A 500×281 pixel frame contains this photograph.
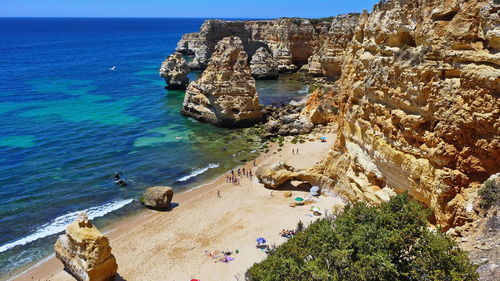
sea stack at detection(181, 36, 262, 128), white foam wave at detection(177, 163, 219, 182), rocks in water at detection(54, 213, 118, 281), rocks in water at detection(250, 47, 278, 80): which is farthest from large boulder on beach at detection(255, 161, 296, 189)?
rocks in water at detection(250, 47, 278, 80)

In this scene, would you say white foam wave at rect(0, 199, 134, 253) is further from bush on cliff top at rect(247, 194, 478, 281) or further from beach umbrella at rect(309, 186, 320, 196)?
bush on cliff top at rect(247, 194, 478, 281)

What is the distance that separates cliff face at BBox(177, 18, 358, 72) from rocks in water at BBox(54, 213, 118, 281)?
6852 centimetres

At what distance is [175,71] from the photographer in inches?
2697

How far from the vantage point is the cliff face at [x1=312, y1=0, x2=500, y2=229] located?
15.4 metres

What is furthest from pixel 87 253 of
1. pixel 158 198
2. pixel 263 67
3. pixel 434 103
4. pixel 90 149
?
pixel 263 67

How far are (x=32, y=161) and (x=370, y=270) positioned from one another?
34.9m

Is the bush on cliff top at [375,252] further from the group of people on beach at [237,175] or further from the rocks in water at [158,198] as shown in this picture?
the group of people on beach at [237,175]

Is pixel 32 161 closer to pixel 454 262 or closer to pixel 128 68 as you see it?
pixel 454 262

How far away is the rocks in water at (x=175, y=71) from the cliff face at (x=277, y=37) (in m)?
22.7

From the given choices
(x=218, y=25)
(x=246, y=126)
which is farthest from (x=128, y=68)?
(x=246, y=126)

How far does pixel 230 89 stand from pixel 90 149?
17.0 m

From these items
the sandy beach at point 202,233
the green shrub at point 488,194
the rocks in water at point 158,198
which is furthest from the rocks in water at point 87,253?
the green shrub at point 488,194

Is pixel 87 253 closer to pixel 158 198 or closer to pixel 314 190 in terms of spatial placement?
pixel 158 198

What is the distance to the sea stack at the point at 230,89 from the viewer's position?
45406 millimetres
